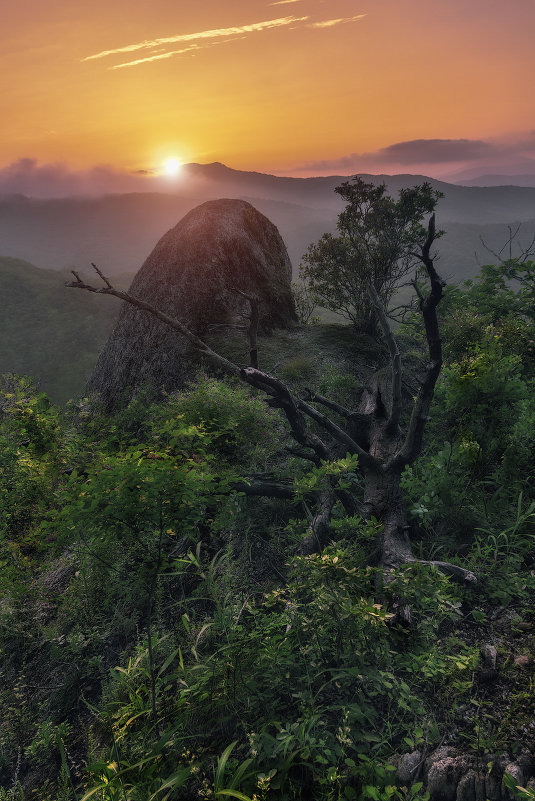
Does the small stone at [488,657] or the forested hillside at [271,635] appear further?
the small stone at [488,657]

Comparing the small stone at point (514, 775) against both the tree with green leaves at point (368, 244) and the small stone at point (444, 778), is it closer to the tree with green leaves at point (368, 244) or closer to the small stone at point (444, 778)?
the small stone at point (444, 778)

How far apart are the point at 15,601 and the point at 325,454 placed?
5727 mm

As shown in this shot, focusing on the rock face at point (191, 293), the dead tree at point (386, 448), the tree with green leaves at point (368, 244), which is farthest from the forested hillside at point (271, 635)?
the tree with green leaves at point (368, 244)

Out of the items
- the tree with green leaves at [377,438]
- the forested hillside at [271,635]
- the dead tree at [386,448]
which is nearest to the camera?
the forested hillside at [271,635]

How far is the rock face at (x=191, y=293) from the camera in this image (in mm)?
14867

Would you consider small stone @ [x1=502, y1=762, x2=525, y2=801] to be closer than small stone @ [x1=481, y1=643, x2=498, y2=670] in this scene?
Yes

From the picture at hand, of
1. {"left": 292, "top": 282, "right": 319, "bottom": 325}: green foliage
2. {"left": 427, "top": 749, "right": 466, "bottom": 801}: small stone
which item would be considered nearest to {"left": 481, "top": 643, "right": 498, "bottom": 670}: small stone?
{"left": 427, "top": 749, "right": 466, "bottom": 801}: small stone

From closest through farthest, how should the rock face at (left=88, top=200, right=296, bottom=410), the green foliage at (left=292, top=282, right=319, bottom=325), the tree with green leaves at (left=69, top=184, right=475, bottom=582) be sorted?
the tree with green leaves at (left=69, top=184, right=475, bottom=582), the rock face at (left=88, top=200, right=296, bottom=410), the green foliage at (left=292, top=282, right=319, bottom=325)

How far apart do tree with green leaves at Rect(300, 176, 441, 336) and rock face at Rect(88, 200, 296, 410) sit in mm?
2609

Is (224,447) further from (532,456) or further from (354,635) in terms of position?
(532,456)

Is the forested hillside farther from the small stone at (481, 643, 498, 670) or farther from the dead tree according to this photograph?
the dead tree

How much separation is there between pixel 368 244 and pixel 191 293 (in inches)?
303

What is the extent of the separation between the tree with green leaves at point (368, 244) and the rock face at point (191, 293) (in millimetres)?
2609

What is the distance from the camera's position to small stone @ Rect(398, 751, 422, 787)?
255cm
